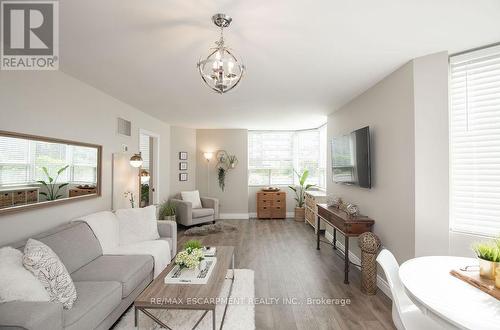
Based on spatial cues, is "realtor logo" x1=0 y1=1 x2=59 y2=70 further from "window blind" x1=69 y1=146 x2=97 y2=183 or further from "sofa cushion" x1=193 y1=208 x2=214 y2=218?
"sofa cushion" x1=193 y1=208 x2=214 y2=218

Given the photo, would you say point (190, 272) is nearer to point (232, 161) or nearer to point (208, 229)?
point (208, 229)

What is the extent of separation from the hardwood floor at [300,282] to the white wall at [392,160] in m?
0.70

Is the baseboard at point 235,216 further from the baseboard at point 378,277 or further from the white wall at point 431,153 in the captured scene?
the white wall at point 431,153

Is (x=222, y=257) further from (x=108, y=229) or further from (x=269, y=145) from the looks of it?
(x=269, y=145)

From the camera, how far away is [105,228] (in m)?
2.97

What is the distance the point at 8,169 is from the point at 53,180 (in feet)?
1.61

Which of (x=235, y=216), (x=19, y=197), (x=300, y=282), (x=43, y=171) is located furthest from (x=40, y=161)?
(x=235, y=216)

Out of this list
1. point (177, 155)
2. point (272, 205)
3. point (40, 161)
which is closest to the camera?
point (40, 161)

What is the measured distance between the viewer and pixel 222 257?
2.78 meters

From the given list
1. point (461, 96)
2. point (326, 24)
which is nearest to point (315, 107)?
point (461, 96)

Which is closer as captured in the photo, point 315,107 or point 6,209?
point 6,209

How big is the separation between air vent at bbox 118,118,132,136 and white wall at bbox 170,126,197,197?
215 centimetres

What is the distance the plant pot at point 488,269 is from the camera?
4.88 feet

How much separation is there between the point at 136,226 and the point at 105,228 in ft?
1.36
